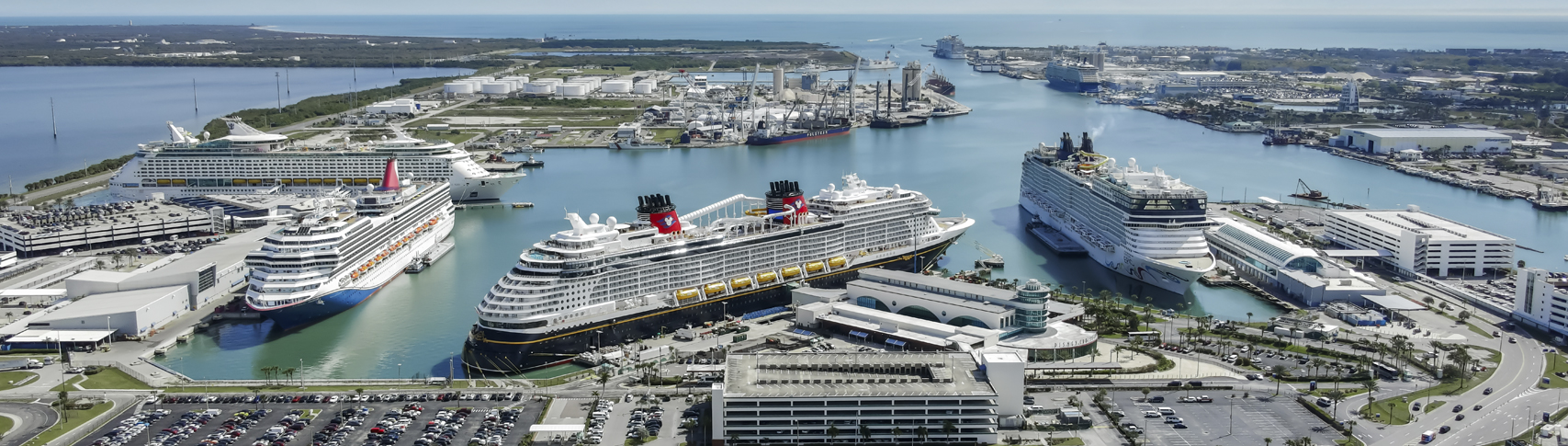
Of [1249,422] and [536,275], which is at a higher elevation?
[536,275]

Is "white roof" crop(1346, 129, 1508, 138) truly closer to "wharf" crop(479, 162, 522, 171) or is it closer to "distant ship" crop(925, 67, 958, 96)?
"distant ship" crop(925, 67, 958, 96)

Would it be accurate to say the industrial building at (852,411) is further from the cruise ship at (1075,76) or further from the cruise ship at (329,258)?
the cruise ship at (1075,76)

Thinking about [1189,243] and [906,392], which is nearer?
[906,392]

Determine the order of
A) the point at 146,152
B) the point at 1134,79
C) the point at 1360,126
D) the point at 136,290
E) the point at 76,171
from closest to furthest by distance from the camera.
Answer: the point at 136,290 → the point at 146,152 → the point at 76,171 → the point at 1360,126 → the point at 1134,79

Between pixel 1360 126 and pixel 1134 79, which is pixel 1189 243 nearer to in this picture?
pixel 1360 126

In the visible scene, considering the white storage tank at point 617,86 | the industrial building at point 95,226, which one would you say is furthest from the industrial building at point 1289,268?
the white storage tank at point 617,86

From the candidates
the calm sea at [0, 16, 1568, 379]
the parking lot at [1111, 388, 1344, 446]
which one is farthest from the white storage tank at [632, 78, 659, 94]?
the parking lot at [1111, 388, 1344, 446]

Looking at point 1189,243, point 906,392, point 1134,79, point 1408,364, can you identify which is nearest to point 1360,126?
point 1134,79
